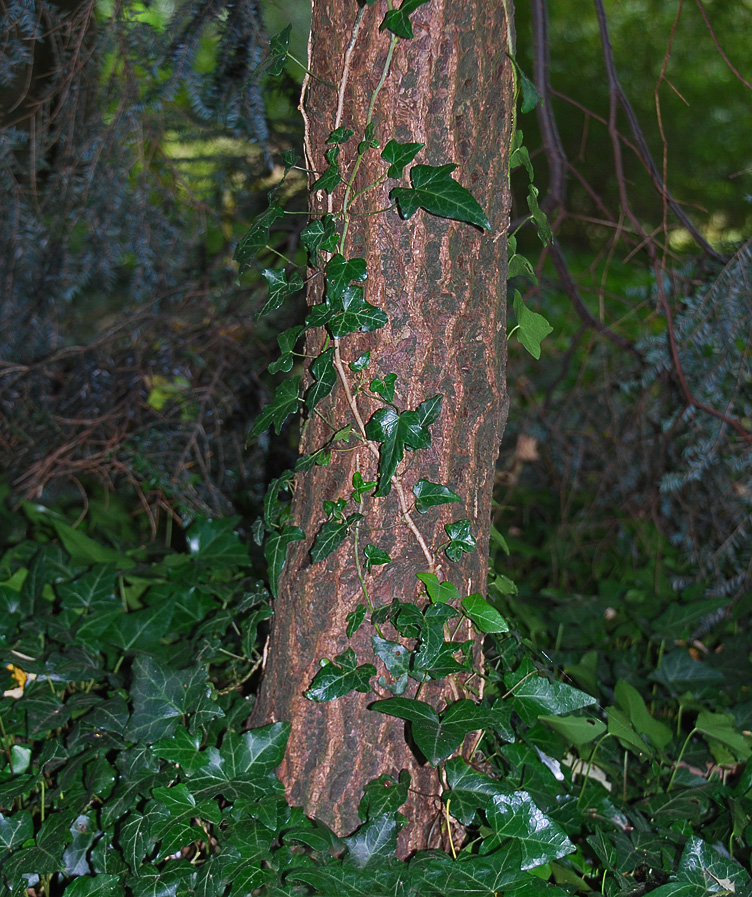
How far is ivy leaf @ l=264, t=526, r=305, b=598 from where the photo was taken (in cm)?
102

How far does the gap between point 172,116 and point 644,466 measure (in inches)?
63.7

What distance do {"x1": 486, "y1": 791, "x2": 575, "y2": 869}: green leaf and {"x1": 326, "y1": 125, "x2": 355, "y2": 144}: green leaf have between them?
84 centimetres

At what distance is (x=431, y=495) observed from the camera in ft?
3.16

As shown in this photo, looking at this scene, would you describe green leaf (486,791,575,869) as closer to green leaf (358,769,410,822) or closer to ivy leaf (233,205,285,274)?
green leaf (358,769,410,822)

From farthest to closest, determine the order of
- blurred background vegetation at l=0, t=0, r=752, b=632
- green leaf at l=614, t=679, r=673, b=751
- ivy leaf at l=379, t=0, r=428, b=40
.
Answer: blurred background vegetation at l=0, t=0, r=752, b=632
green leaf at l=614, t=679, r=673, b=751
ivy leaf at l=379, t=0, r=428, b=40

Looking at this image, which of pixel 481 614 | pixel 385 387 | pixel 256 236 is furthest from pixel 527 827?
pixel 256 236

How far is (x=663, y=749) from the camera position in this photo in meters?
1.31

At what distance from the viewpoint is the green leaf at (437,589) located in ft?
3.19

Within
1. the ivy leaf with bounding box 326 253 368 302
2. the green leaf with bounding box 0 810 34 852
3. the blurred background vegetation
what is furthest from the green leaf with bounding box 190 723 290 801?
the blurred background vegetation

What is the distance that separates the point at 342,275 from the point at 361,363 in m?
0.11

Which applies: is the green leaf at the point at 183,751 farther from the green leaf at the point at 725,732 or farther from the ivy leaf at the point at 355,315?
the green leaf at the point at 725,732

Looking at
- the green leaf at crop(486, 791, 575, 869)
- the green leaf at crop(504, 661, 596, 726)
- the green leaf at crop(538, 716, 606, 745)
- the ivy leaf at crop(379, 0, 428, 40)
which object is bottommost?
the green leaf at crop(538, 716, 606, 745)

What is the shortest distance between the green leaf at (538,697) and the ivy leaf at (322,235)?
64 cm

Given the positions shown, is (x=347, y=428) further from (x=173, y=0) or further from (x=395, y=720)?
(x=173, y=0)
